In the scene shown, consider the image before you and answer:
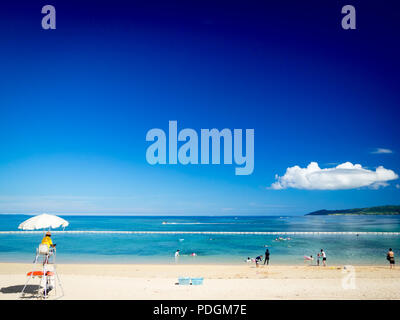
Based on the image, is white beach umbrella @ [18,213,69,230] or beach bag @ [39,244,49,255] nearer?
beach bag @ [39,244,49,255]

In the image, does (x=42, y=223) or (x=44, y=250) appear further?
(x=42, y=223)

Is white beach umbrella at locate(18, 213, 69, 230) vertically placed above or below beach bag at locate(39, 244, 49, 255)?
above

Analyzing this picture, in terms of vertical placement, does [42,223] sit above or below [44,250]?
above

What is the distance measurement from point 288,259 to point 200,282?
748 inches

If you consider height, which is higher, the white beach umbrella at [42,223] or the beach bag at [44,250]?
the white beach umbrella at [42,223]

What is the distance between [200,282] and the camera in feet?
46.9

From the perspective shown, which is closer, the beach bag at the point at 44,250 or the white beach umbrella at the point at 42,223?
the beach bag at the point at 44,250
